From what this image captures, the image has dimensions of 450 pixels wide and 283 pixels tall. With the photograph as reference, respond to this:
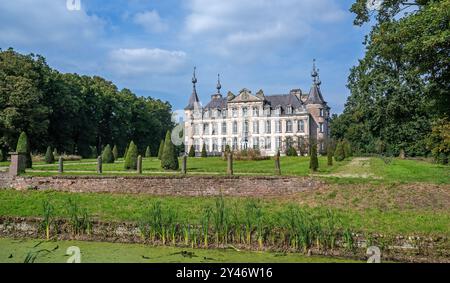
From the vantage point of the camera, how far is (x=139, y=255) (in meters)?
6.93

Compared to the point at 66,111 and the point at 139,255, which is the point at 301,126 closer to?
the point at 66,111

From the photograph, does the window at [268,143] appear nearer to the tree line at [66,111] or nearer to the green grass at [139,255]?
the tree line at [66,111]

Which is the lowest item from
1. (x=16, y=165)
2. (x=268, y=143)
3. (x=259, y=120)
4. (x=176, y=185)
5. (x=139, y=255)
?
(x=139, y=255)

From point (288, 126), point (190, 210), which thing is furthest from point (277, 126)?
point (190, 210)

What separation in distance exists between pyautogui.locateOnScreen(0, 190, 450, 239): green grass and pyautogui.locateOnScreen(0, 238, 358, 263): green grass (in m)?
2.09

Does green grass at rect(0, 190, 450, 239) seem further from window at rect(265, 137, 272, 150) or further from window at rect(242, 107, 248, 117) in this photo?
window at rect(242, 107, 248, 117)

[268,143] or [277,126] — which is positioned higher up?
[277,126]

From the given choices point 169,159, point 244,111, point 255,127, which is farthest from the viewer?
point 244,111

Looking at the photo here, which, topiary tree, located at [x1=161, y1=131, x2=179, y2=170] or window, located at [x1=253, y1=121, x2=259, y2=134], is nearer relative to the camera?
topiary tree, located at [x1=161, y1=131, x2=179, y2=170]

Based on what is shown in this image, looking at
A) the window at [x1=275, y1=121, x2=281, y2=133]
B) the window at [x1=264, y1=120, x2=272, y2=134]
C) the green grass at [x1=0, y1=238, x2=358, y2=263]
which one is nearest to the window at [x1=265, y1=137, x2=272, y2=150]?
the window at [x1=264, y1=120, x2=272, y2=134]

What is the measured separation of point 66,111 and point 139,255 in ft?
132

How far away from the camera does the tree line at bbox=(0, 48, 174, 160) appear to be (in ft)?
117

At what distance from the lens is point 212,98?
2677 inches
